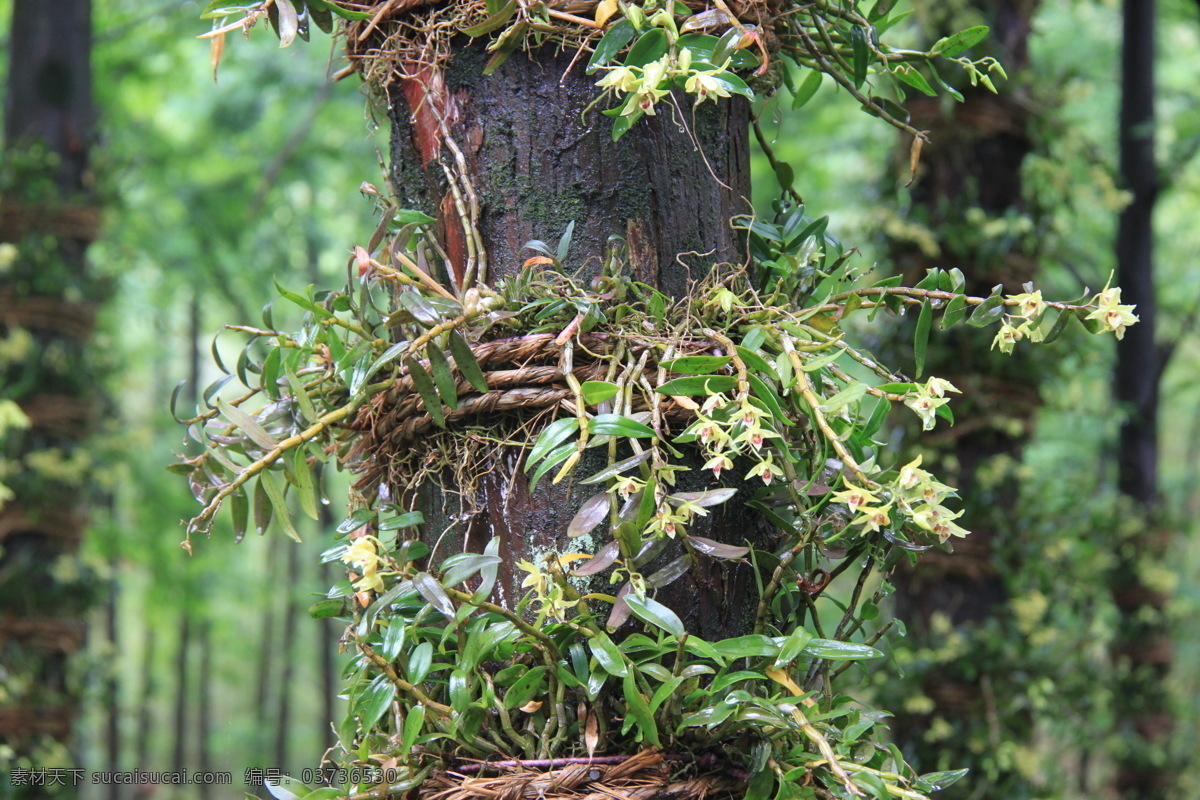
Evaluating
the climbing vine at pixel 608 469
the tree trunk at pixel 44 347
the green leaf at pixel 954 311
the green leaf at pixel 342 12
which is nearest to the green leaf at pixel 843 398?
the climbing vine at pixel 608 469

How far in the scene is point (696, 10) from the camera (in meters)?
Answer: 0.97

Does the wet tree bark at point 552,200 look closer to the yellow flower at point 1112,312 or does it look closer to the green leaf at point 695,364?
the green leaf at point 695,364

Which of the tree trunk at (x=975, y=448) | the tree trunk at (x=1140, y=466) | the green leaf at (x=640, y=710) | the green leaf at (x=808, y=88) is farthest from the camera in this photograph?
the tree trunk at (x=1140, y=466)

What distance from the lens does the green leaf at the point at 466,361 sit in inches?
34.0

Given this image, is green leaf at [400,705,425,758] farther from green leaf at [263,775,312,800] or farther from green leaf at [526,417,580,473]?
green leaf at [526,417,580,473]

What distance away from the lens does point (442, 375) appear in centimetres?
88

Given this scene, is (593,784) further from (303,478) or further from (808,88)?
(808,88)

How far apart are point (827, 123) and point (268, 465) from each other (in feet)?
17.8

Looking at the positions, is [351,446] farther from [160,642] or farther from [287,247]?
[160,642]

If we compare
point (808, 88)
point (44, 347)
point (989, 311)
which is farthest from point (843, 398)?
point (44, 347)

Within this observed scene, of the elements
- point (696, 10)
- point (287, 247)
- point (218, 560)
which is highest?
point (287, 247)

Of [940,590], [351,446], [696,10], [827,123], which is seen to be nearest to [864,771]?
[351,446]

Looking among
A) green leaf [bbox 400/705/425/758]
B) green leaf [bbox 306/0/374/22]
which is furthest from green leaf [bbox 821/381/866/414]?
green leaf [bbox 306/0/374/22]

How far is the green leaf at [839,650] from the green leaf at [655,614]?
14 centimetres
